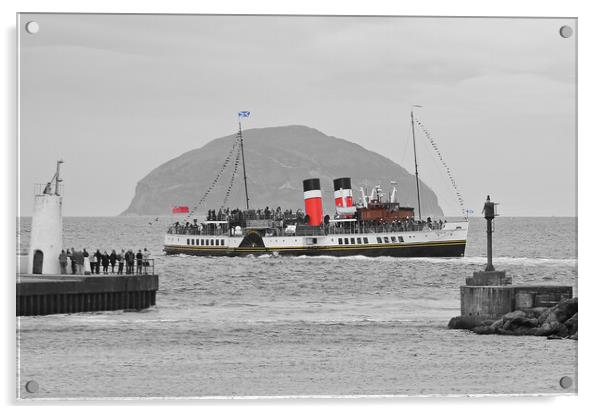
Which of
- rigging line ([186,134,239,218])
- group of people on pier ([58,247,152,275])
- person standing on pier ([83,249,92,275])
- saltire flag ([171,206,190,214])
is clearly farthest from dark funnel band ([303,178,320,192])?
person standing on pier ([83,249,92,275])

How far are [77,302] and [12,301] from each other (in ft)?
11.9

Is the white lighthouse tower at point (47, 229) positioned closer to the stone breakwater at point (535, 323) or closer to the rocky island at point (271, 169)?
the rocky island at point (271, 169)

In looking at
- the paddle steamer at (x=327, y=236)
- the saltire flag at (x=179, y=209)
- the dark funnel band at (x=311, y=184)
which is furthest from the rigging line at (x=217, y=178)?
the paddle steamer at (x=327, y=236)

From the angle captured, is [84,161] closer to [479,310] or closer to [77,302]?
[77,302]

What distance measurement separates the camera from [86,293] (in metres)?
18.8

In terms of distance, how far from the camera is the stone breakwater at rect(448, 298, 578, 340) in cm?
1762

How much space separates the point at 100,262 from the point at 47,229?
2.85m

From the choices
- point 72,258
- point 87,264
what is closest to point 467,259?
point 87,264

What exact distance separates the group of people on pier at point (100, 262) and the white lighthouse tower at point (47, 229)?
281mm

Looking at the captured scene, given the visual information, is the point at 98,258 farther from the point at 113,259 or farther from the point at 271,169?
the point at 271,169

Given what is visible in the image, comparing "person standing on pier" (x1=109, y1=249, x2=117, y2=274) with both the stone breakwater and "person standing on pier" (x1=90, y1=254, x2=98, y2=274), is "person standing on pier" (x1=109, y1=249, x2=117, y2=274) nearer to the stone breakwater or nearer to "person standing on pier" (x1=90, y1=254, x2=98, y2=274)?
"person standing on pier" (x1=90, y1=254, x2=98, y2=274)

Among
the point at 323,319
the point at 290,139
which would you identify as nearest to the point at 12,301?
the point at 290,139

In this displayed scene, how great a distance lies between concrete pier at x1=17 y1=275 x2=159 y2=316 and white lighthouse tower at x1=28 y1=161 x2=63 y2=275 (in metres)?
0.19

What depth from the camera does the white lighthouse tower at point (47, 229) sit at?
16.2 meters
